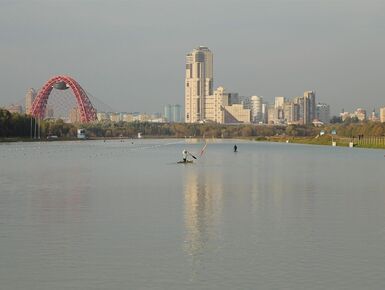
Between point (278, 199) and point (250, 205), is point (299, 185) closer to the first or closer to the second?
point (278, 199)

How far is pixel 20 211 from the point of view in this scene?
24.4 meters

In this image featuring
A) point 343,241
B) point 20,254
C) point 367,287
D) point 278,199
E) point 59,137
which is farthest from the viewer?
point 59,137

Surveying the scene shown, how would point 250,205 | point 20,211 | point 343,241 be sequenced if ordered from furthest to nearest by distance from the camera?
point 250,205
point 20,211
point 343,241

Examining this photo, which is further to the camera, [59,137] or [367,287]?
[59,137]

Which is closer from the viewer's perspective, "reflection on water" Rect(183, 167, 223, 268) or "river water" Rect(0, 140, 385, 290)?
"river water" Rect(0, 140, 385, 290)

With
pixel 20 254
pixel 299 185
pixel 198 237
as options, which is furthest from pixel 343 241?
pixel 299 185

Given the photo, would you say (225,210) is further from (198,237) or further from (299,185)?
(299,185)

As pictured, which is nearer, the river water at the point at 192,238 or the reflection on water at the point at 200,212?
the river water at the point at 192,238

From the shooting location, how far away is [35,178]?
42.4m

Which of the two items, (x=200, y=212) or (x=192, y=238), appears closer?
(x=192, y=238)

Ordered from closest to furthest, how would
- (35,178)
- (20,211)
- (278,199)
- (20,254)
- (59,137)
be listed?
(20,254) → (20,211) → (278,199) → (35,178) → (59,137)

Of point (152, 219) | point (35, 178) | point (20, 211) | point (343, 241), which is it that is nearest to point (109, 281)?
point (343, 241)

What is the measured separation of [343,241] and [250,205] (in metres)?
8.74

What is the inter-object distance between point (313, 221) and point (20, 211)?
32.6 ft
